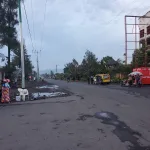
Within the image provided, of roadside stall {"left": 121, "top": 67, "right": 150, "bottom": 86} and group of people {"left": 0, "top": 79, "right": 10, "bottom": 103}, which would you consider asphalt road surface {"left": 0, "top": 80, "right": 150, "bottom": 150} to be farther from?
roadside stall {"left": 121, "top": 67, "right": 150, "bottom": 86}

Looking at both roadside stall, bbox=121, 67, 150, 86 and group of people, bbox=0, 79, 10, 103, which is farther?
roadside stall, bbox=121, 67, 150, 86

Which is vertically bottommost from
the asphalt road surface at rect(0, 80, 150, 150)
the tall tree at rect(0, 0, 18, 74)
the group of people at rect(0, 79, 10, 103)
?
the asphalt road surface at rect(0, 80, 150, 150)

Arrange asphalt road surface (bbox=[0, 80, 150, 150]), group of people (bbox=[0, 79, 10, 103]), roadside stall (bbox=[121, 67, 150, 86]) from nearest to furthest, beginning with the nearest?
asphalt road surface (bbox=[0, 80, 150, 150]) < group of people (bbox=[0, 79, 10, 103]) < roadside stall (bbox=[121, 67, 150, 86])

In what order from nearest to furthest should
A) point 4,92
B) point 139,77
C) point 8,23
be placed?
1. point 4,92
2. point 139,77
3. point 8,23

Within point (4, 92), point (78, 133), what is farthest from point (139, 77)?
point (78, 133)

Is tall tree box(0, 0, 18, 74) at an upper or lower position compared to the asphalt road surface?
upper

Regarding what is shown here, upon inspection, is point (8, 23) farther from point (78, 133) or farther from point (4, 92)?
point (78, 133)

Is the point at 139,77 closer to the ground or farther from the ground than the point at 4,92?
farther from the ground

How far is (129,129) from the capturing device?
25.9 ft

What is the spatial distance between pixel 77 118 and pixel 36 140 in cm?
353

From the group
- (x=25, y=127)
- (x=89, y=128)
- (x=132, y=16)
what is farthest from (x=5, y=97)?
(x=132, y=16)

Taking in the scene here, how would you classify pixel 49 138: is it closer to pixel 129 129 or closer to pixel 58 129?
pixel 58 129

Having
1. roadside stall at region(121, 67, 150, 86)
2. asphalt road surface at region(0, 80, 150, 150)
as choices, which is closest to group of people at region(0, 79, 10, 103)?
asphalt road surface at region(0, 80, 150, 150)

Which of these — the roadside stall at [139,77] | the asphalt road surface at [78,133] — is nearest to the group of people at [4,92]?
the asphalt road surface at [78,133]
